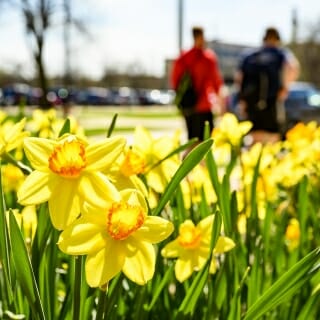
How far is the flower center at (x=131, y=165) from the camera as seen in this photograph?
907 millimetres

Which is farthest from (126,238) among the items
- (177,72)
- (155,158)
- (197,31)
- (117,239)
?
(197,31)

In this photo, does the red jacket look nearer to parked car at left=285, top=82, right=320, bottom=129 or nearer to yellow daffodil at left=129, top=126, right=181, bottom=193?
yellow daffodil at left=129, top=126, right=181, bottom=193

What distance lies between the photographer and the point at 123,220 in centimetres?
72

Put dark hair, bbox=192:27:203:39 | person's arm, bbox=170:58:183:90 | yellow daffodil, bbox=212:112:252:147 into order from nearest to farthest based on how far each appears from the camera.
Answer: yellow daffodil, bbox=212:112:252:147 → person's arm, bbox=170:58:183:90 → dark hair, bbox=192:27:203:39

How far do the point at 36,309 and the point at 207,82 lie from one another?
4705 mm

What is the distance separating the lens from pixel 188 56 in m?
5.27

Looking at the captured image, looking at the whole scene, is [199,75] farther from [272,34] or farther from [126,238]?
[126,238]

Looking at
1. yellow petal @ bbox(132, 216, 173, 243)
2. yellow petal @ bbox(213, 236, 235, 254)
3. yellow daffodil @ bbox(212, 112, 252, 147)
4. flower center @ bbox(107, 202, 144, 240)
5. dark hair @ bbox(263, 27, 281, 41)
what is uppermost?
flower center @ bbox(107, 202, 144, 240)

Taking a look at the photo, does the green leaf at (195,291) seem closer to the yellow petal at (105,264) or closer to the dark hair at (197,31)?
the yellow petal at (105,264)

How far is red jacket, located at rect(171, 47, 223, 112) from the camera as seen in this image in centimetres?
528

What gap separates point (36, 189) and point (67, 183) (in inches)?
1.4

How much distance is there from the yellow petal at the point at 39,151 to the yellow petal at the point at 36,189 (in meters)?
0.01

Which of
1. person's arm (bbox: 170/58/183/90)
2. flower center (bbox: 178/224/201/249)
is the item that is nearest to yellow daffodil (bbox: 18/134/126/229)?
flower center (bbox: 178/224/201/249)

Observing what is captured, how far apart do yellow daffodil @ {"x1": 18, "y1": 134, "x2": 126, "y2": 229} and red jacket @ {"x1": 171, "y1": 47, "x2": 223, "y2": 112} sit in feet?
14.7
